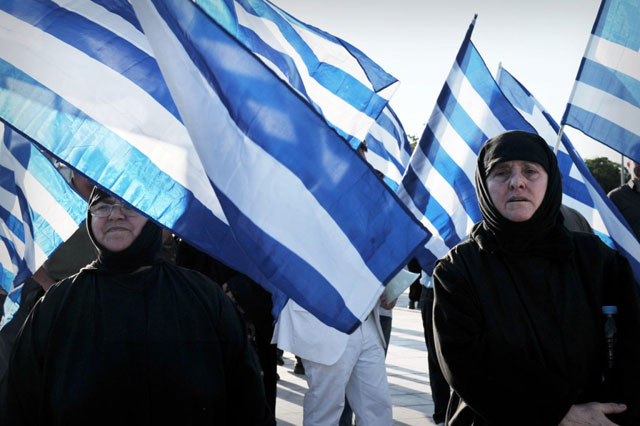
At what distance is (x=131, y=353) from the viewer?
3158mm

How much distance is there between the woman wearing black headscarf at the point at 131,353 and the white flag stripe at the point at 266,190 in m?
0.41

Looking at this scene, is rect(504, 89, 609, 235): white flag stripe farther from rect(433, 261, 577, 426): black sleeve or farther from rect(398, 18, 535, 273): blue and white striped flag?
rect(433, 261, 577, 426): black sleeve

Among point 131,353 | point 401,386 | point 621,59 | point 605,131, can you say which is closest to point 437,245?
point 605,131

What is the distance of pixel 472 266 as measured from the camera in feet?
10.9

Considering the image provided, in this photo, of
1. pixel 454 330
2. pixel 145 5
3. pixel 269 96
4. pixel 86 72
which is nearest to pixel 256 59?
pixel 269 96

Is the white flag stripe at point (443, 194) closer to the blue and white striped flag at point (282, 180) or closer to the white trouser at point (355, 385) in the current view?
the white trouser at point (355, 385)

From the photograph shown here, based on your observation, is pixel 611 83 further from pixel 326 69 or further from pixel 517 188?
pixel 517 188

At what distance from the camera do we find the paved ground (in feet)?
24.9

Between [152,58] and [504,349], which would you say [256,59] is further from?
[504,349]

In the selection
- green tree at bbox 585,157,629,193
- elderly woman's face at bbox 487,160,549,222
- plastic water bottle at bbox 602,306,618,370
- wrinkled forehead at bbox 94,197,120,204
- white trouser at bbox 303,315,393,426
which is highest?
elderly woman's face at bbox 487,160,549,222

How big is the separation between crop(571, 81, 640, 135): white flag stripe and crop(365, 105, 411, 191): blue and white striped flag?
398 cm

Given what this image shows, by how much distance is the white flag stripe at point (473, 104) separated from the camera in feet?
21.3

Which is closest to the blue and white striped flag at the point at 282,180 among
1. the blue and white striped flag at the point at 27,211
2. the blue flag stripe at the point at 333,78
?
the blue and white striped flag at the point at 27,211

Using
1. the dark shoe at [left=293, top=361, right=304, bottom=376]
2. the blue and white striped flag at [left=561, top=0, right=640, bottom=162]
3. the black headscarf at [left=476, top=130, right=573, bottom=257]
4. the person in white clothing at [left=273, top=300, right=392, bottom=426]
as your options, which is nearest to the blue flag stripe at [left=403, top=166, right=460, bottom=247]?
the person in white clothing at [left=273, top=300, right=392, bottom=426]
